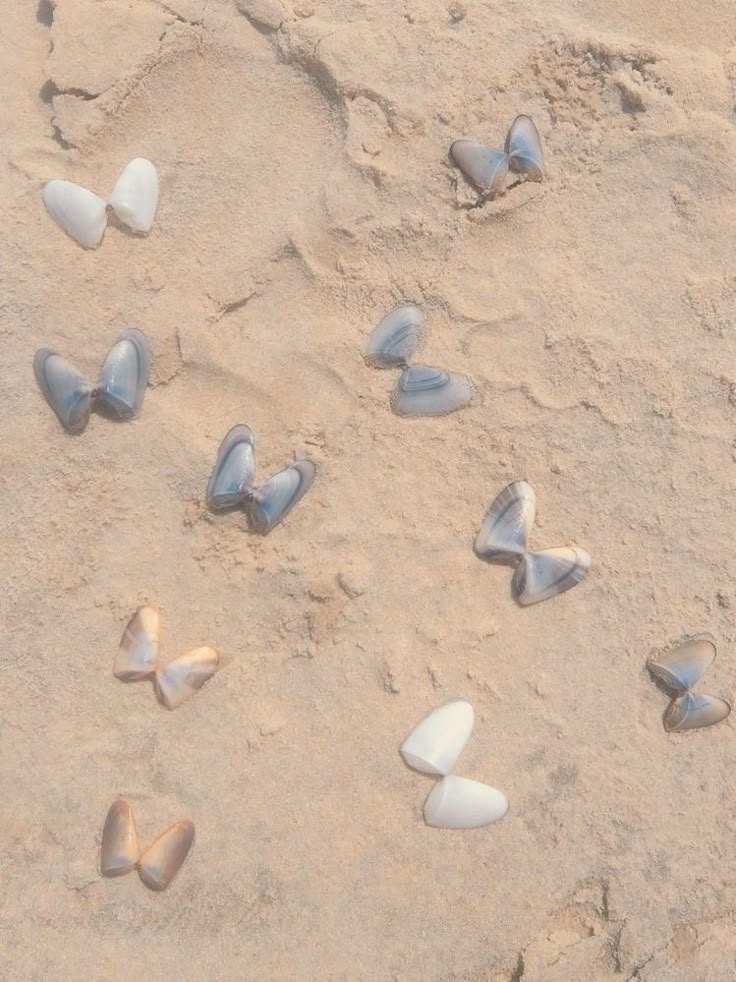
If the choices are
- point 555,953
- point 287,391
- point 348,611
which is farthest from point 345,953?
point 287,391

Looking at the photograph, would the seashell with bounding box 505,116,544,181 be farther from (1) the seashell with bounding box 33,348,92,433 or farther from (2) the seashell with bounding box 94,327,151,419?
(1) the seashell with bounding box 33,348,92,433

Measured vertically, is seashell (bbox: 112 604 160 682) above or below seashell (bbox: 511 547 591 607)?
below

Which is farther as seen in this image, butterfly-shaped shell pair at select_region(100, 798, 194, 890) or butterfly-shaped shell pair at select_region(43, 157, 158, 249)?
butterfly-shaped shell pair at select_region(43, 157, 158, 249)

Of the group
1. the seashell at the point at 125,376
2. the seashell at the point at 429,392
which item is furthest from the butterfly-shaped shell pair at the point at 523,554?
the seashell at the point at 125,376

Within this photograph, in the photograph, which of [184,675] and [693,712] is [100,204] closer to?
[184,675]

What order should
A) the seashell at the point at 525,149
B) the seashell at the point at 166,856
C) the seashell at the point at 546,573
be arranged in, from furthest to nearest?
the seashell at the point at 525,149
the seashell at the point at 546,573
the seashell at the point at 166,856

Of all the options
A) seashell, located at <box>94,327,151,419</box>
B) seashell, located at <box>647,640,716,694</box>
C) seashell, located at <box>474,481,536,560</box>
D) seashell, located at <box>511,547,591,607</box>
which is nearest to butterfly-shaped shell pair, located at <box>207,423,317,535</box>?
seashell, located at <box>94,327,151,419</box>

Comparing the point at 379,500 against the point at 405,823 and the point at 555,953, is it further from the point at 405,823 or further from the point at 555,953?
the point at 555,953

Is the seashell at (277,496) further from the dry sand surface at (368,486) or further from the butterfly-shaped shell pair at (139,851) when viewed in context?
the butterfly-shaped shell pair at (139,851)
